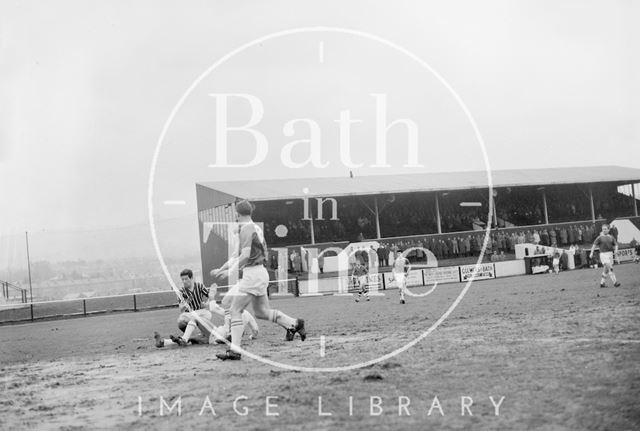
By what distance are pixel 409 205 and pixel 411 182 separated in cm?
141

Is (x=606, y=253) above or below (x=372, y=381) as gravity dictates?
above

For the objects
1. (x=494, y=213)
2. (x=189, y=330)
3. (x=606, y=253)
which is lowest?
(x=189, y=330)

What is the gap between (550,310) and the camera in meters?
14.4

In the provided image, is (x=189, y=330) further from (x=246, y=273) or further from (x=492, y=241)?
(x=492, y=241)

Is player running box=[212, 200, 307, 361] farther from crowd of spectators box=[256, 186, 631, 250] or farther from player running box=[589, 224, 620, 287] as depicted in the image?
crowd of spectators box=[256, 186, 631, 250]

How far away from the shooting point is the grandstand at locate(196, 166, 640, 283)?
38.6 metres

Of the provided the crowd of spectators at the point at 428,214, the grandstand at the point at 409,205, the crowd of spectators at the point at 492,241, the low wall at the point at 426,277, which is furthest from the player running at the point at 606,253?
the crowd of spectators at the point at 428,214

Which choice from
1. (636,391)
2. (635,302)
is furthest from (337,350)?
(635,302)

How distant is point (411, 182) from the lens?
42.7 meters

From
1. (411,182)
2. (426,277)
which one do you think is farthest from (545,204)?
(426,277)

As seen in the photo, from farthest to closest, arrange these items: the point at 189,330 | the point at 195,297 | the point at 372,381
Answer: the point at 195,297 → the point at 189,330 → the point at 372,381

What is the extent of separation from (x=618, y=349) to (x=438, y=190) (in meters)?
31.9

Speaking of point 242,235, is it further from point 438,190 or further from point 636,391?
point 438,190

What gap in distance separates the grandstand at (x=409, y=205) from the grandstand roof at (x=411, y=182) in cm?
6
